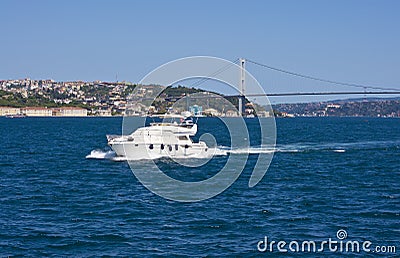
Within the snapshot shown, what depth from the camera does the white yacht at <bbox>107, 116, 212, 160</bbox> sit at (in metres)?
32.2

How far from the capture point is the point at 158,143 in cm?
3334

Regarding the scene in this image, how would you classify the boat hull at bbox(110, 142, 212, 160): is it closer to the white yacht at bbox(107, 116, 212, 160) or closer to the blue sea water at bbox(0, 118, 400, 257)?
the white yacht at bbox(107, 116, 212, 160)

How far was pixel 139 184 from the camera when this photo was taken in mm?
24297

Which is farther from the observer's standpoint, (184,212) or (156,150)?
(156,150)

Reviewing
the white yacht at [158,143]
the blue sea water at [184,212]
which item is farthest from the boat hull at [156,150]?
the blue sea water at [184,212]

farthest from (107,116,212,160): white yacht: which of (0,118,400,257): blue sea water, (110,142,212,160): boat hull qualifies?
(0,118,400,257): blue sea water

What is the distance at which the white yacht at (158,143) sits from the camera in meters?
32.2

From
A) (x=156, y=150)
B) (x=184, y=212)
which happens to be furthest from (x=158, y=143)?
(x=184, y=212)

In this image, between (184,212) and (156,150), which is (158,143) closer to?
(156,150)

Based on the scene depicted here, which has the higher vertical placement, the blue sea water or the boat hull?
the boat hull

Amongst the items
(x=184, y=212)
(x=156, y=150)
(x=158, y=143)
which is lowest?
(x=184, y=212)

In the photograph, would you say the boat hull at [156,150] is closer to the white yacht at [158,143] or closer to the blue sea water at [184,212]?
the white yacht at [158,143]

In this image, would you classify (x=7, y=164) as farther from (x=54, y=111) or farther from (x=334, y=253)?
(x=54, y=111)

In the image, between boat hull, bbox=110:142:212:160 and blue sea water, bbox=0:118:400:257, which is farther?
boat hull, bbox=110:142:212:160
